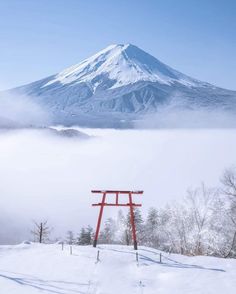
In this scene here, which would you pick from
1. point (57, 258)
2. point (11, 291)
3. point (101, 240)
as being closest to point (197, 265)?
point (57, 258)

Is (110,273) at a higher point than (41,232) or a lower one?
lower

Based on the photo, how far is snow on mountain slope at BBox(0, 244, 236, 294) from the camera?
2141 cm

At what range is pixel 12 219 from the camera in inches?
6919

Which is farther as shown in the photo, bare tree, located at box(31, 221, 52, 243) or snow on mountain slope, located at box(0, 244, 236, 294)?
bare tree, located at box(31, 221, 52, 243)

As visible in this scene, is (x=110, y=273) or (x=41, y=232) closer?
(x=110, y=273)

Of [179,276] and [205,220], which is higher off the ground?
[205,220]

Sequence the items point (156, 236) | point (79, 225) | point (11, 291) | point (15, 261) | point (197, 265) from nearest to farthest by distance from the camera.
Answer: point (11, 291) < point (197, 265) < point (15, 261) < point (156, 236) < point (79, 225)

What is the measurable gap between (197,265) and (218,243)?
26.3 metres

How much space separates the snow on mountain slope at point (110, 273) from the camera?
21.4m

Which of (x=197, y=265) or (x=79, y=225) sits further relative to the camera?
(x=79, y=225)

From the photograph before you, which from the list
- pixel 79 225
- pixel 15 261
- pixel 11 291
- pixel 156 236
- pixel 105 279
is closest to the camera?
pixel 11 291

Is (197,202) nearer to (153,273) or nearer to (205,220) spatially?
(205,220)

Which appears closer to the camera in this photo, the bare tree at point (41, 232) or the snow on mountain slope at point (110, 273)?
the snow on mountain slope at point (110, 273)

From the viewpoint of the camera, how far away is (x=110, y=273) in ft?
80.0
